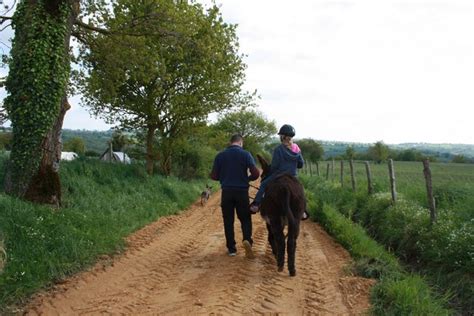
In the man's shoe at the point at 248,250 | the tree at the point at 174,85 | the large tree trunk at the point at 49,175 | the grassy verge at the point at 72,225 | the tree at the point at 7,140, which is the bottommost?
the man's shoe at the point at 248,250

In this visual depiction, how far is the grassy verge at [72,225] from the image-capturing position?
19.4ft

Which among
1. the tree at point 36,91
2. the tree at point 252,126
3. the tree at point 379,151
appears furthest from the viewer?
the tree at point 379,151

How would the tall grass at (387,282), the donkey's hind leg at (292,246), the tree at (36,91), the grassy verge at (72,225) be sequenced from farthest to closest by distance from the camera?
the tree at (36,91), the donkey's hind leg at (292,246), the grassy verge at (72,225), the tall grass at (387,282)

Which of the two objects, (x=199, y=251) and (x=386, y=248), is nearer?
(x=199, y=251)

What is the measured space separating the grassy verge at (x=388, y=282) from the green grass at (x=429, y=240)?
0.61 m

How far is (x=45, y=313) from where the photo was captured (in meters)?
5.10

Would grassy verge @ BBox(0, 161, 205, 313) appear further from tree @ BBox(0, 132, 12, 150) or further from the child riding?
the child riding

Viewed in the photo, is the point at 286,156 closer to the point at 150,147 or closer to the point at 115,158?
the point at 150,147

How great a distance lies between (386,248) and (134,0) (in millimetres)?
12172

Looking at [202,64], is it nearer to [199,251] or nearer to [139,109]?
[139,109]

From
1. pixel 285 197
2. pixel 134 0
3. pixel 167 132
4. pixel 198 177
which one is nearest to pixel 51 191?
pixel 285 197

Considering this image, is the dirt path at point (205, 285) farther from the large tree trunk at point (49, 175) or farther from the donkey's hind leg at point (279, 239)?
the large tree trunk at point (49, 175)

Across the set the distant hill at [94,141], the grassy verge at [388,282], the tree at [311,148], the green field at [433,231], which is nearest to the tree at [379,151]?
the tree at [311,148]

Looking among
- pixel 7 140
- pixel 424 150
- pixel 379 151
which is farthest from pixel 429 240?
pixel 424 150
